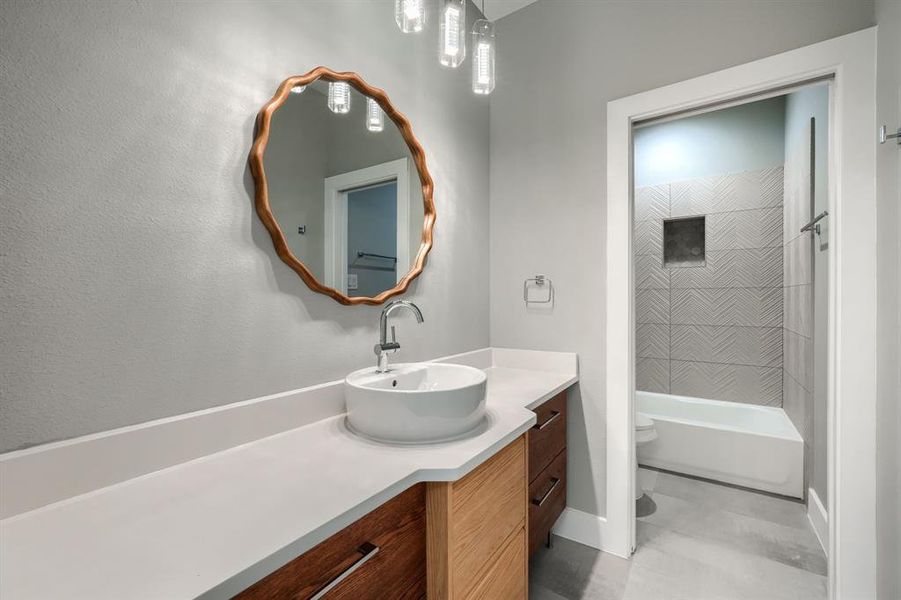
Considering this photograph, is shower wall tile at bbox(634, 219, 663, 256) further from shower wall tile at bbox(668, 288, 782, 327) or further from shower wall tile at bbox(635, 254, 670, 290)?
shower wall tile at bbox(668, 288, 782, 327)

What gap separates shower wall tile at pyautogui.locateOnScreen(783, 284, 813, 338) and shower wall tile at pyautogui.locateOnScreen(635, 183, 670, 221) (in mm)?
1024

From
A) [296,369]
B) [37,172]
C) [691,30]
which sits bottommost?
[296,369]

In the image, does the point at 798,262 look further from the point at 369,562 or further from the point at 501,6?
the point at 369,562

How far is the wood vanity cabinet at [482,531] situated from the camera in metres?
0.92

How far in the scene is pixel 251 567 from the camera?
22.5 inches

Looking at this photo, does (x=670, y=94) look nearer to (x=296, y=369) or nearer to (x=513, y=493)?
(x=513, y=493)

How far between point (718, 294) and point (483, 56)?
269cm

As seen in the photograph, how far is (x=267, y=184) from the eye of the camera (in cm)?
113

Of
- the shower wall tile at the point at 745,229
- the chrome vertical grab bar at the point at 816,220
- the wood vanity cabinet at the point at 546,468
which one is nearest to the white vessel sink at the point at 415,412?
the wood vanity cabinet at the point at 546,468

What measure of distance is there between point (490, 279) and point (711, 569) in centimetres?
162

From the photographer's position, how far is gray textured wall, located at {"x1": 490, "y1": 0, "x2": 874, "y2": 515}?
1.67 metres

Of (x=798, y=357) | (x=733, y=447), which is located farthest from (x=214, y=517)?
(x=798, y=357)

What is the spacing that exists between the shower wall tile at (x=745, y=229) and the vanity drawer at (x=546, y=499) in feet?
7.42

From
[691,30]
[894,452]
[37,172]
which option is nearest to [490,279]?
[691,30]
